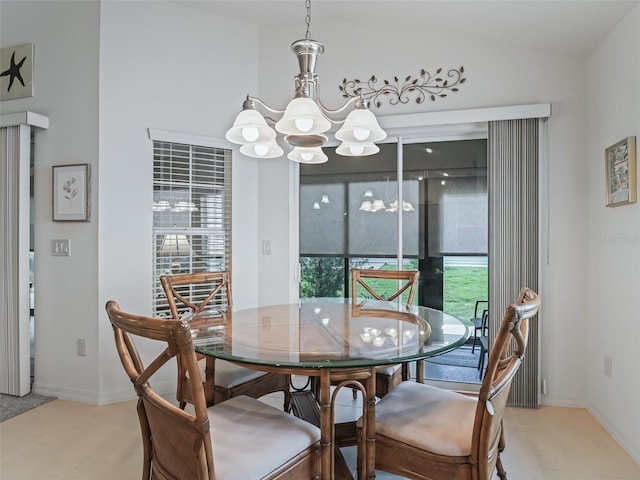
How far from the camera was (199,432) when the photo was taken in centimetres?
117

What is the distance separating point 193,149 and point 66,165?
3.02ft

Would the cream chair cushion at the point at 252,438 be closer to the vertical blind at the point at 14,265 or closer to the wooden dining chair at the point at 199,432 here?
the wooden dining chair at the point at 199,432

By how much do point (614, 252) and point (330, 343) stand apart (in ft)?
6.56

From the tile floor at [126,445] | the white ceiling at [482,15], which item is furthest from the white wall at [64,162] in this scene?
the white ceiling at [482,15]

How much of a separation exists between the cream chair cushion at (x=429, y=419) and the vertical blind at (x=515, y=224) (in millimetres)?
1446

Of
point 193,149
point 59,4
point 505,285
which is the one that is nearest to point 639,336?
point 505,285

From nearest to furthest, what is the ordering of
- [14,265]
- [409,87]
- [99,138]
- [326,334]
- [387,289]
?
[326,334] < [99,138] < [14,265] < [409,87] < [387,289]

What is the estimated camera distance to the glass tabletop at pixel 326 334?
1489mm

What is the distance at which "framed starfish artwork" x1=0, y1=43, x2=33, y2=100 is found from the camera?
3.16 meters

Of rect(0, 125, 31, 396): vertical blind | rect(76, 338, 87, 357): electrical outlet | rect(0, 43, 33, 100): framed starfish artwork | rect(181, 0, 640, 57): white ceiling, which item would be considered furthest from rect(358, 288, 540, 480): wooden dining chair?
rect(0, 43, 33, 100): framed starfish artwork

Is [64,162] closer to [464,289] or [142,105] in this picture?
[142,105]

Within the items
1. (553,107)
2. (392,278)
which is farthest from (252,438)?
(553,107)

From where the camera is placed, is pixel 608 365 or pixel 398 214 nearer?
pixel 608 365

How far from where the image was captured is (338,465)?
202cm
